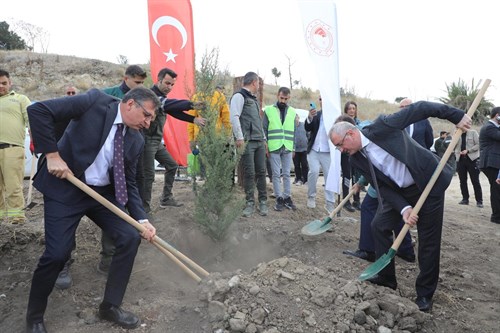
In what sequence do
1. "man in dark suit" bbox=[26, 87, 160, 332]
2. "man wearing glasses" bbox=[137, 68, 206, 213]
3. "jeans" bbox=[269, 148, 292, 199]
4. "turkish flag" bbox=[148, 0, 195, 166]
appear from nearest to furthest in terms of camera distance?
"man in dark suit" bbox=[26, 87, 160, 332], "man wearing glasses" bbox=[137, 68, 206, 213], "jeans" bbox=[269, 148, 292, 199], "turkish flag" bbox=[148, 0, 195, 166]

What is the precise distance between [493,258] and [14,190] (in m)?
6.37

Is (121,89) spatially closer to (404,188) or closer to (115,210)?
(115,210)

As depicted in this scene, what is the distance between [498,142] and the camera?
714 cm

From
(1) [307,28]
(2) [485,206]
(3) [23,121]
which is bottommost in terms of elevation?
(2) [485,206]

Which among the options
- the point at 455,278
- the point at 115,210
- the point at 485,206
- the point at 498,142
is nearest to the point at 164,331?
the point at 115,210

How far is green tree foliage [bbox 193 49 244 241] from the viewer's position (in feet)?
15.4

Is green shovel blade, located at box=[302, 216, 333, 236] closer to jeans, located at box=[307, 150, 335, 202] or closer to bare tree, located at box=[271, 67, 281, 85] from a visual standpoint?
jeans, located at box=[307, 150, 335, 202]

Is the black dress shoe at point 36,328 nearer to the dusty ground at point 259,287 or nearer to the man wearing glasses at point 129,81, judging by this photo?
the dusty ground at point 259,287

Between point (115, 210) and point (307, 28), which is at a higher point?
Result: point (307, 28)

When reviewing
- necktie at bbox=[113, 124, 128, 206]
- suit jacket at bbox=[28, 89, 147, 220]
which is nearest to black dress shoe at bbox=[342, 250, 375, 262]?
necktie at bbox=[113, 124, 128, 206]

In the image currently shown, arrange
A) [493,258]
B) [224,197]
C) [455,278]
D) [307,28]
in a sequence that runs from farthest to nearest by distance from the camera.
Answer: [307,28]
[493,258]
[224,197]
[455,278]

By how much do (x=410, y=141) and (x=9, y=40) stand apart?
36141 mm

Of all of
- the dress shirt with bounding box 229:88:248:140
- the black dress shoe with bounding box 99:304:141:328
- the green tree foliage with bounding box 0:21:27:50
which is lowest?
the black dress shoe with bounding box 99:304:141:328

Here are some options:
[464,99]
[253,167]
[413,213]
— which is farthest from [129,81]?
[464,99]
